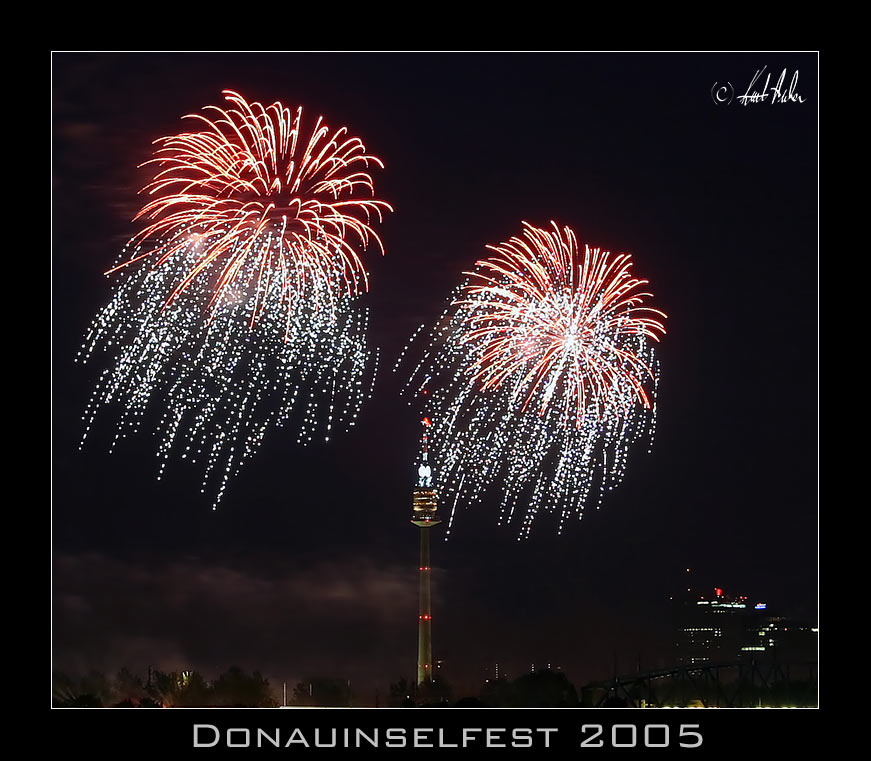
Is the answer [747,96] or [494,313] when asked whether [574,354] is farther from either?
[747,96]

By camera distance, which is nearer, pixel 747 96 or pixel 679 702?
pixel 747 96
